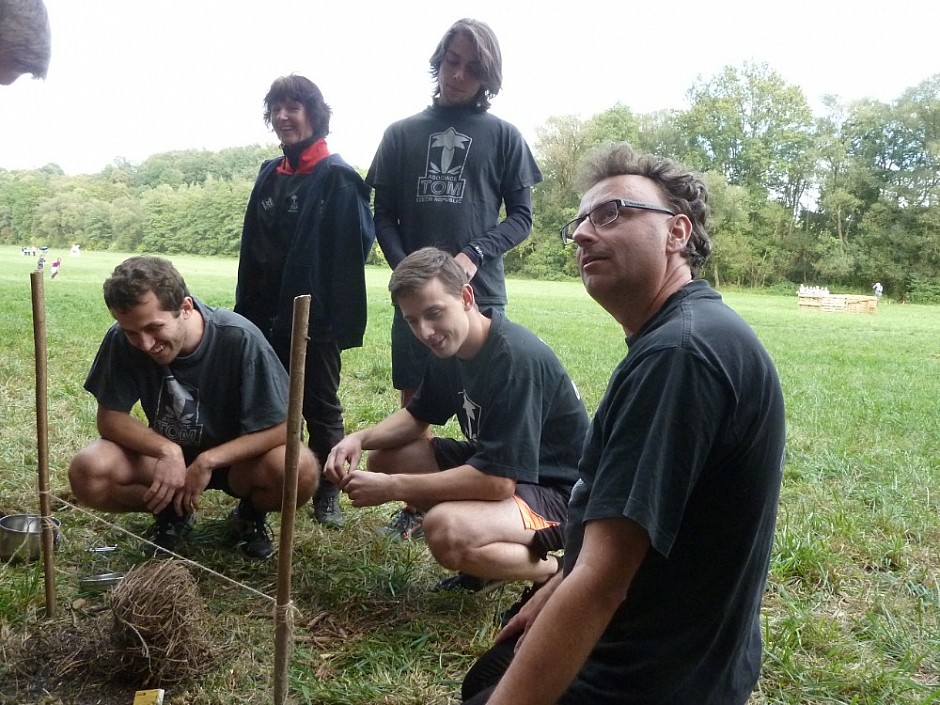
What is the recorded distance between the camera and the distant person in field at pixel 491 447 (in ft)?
7.60

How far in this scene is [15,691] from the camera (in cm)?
206

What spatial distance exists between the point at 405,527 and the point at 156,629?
1238mm

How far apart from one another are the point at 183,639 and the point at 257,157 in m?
10.0

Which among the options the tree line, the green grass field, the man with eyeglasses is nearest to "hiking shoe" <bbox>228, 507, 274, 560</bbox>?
the green grass field

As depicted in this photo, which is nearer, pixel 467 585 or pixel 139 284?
pixel 139 284

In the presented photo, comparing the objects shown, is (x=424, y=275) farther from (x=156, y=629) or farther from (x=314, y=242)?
(x=156, y=629)

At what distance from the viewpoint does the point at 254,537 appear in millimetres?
2965

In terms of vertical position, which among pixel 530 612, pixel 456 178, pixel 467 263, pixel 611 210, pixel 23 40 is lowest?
pixel 530 612

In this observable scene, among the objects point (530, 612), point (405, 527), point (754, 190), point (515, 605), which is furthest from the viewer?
point (754, 190)

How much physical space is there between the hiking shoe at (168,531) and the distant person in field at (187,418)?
142mm

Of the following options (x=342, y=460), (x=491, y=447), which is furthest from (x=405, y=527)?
(x=491, y=447)

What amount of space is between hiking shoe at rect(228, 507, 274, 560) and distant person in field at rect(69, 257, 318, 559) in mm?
128

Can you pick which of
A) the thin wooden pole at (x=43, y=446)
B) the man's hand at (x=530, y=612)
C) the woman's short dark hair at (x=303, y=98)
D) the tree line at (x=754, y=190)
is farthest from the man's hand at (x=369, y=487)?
the tree line at (x=754, y=190)

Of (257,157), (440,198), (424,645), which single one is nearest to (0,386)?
(440,198)
